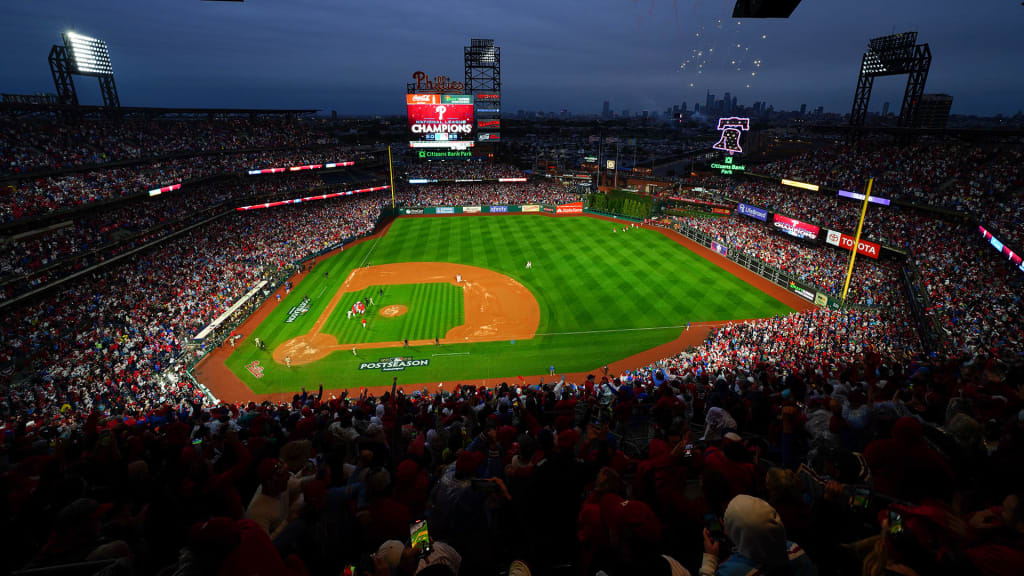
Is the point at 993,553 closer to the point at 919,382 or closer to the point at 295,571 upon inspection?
the point at 295,571

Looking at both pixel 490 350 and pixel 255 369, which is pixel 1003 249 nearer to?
pixel 490 350

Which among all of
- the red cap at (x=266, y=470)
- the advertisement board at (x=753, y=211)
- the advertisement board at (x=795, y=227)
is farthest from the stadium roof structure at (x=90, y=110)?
the advertisement board at (x=795, y=227)

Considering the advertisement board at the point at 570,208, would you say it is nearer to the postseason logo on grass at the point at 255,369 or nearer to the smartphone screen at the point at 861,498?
the postseason logo on grass at the point at 255,369

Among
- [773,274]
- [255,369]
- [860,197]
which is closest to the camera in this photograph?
[255,369]

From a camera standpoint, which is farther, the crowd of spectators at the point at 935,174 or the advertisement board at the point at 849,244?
the advertisement board at the point at 849,244

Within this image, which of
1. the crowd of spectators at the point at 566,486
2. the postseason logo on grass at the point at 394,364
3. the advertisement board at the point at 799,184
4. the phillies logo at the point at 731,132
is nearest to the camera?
the crowd of spectators at the point at 566,486

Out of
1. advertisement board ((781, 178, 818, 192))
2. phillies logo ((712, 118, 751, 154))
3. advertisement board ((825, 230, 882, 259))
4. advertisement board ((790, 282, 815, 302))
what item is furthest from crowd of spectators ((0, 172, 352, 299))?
advertisement board ((781, 178, 818, 192))

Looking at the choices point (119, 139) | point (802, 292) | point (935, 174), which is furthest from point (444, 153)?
point (935, 174)

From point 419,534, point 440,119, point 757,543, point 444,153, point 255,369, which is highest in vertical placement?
point 440,119

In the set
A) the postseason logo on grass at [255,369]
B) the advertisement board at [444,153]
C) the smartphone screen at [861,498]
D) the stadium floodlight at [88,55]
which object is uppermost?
the stadium floodlight at [88,55]
